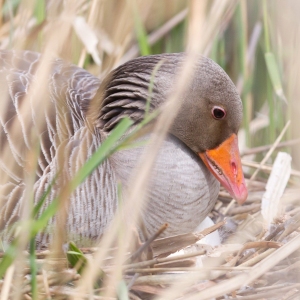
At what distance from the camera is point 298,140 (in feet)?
14.1

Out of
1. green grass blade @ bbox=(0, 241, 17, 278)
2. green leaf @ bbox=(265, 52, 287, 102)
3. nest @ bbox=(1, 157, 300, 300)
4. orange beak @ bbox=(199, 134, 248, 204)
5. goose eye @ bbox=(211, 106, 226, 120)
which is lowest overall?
nest @ bbox=(1, 157, 300, 300)

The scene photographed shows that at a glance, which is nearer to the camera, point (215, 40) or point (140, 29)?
point (140, 29)

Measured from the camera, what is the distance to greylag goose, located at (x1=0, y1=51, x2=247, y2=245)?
10.5 ft

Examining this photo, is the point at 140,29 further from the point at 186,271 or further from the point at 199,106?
the point at 186,271

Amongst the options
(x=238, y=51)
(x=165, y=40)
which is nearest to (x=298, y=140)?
(x=238, y=51)

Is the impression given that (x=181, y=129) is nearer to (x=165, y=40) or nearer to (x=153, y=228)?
(x=153, y=228)

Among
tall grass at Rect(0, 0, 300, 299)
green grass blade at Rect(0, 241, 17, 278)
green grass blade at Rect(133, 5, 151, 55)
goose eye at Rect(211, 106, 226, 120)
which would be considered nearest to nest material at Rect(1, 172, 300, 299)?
green grass blade at Rect(0, 241, 17, 278)

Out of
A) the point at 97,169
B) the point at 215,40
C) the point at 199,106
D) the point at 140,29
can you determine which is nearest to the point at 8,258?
the point at 97,169

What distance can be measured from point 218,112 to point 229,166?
12.5 inches

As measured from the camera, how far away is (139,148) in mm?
3348

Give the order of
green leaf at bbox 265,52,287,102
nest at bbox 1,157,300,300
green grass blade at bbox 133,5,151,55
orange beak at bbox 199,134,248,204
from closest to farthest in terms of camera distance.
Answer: nest at bbox 1,157,300,300
orange beak at bbox 199,134,248,204
green grass blade at bbox 133,5,151,55
green leaf at bbox 265,52,287,102

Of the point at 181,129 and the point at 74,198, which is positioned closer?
the point at 74,198

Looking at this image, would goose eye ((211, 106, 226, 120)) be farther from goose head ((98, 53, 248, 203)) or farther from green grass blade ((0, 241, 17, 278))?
green grass blade ((0, 241, 17, 278))

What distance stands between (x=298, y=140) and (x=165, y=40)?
147 cm
